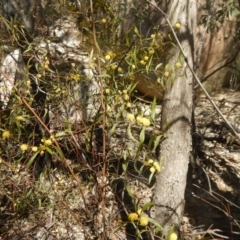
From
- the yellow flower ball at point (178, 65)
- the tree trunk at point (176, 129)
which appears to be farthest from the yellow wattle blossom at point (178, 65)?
the tree trunk at point (176, 129)

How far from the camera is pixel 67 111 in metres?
2.76

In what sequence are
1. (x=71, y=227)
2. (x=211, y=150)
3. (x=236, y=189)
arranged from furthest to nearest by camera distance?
1. (x=211, y=150)
2. (x=236, y=189)
3. (x=71, y=227)

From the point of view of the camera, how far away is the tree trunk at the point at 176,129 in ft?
7.67

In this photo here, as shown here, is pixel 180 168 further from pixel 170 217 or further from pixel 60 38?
pixel 60 38

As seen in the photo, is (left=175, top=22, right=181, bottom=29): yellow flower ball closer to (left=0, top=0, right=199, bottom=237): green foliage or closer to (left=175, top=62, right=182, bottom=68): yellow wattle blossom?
(left=0, top=0, right=199, bottom=237): green foliage

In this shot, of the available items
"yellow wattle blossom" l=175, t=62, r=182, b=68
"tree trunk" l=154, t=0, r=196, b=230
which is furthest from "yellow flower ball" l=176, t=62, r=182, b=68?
"tree trunk" l=154, t=0, r=196, b=230

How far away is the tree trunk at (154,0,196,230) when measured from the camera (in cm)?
234

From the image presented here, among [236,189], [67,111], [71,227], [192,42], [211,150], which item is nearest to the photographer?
[192,42]

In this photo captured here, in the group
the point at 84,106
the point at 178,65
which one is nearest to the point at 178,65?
the point at 178,65

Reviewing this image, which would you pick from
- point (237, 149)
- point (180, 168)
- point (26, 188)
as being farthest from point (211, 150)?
point (26, 188)

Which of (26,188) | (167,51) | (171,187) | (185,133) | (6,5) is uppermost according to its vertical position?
(6,5)

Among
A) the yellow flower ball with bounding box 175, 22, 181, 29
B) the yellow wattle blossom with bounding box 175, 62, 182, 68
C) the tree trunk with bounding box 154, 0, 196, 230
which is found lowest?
the tree trunk with bounding box 154, 0, 196, 230

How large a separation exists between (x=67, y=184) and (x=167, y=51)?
1193 millimetres

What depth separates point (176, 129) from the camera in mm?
2418
